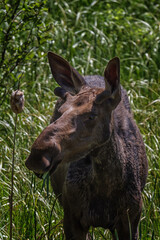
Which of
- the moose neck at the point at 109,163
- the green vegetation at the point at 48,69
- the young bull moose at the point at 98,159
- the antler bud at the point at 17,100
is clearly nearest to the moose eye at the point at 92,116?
the young bull moose at the point at 98,159

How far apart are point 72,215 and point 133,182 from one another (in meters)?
0.58

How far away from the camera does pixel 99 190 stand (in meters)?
4.45

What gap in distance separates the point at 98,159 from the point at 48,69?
4328 millimetres

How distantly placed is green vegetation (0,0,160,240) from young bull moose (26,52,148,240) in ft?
0.63

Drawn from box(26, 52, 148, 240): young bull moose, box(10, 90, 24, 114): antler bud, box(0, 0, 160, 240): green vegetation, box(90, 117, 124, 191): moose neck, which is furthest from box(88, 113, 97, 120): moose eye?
box(0, 0, 160, 240): green vegetation

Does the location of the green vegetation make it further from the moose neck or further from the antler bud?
the antler bud

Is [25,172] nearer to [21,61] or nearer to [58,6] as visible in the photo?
[21,61]

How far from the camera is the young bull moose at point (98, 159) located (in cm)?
391

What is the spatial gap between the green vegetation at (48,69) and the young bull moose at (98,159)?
0.63ft

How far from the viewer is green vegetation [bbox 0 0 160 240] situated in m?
5.34

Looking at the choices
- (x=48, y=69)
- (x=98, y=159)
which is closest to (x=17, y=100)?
(x=98, y=159)

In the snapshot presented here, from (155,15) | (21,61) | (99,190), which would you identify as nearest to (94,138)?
(99,190)

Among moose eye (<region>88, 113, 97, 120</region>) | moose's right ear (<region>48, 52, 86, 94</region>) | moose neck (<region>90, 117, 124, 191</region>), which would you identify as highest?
moose's right ear (<region>48, 52, 86, 94</region>)

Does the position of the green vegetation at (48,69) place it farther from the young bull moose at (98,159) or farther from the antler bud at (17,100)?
the antler bud at (17,100)
